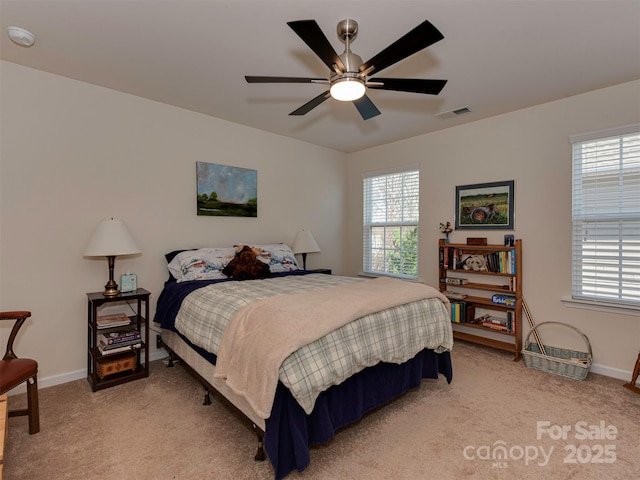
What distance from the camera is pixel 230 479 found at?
65.9 inches

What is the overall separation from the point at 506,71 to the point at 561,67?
0.41m

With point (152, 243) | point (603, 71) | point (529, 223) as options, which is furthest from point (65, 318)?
point (603, 71)

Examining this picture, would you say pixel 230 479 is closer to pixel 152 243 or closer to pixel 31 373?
pixel 31 373

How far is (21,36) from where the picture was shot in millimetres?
2150

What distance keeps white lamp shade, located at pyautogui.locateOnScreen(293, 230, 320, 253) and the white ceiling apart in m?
1.64

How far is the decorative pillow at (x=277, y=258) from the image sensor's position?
A: 365 centimetres

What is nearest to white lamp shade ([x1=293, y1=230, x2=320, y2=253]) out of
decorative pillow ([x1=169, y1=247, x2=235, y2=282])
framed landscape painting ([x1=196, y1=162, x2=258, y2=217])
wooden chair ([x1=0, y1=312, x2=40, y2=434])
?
framed landscape painting ([x1=196, y1=162, x2=258, y2=217])

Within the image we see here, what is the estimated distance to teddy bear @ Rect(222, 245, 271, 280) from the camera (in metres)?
3.15

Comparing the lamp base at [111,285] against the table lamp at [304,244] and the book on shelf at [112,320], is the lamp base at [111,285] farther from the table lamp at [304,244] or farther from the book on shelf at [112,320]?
the table lamp at [304,244]

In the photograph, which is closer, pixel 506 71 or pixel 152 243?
pixel 506 71

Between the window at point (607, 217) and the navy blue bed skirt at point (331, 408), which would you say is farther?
the window at point (607, 217)

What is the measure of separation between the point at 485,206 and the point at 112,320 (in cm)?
400

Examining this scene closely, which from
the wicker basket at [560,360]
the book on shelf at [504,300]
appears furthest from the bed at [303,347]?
the book on shelf at [504,300]

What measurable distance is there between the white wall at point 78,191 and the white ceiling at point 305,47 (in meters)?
0.26
